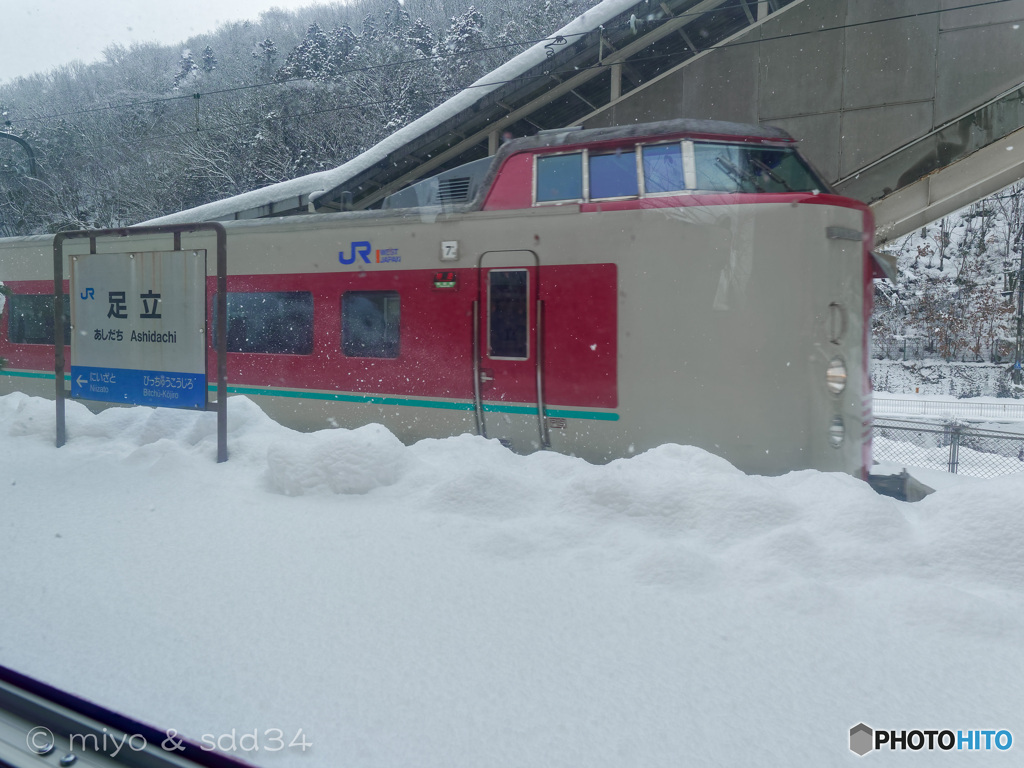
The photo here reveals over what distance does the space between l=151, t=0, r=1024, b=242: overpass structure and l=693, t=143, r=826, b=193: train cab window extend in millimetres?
7576

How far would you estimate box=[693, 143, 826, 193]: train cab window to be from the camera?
5.34 meters

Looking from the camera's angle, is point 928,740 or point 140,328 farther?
point 140,328

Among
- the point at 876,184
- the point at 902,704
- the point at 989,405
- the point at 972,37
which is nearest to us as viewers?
the point at 902,704

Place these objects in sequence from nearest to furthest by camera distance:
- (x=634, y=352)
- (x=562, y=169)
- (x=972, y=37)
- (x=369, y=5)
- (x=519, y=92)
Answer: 1. (x=634, y=352)
2. (x=562, y=169)
3. (x=972, y=37)
4. (x=519, y=92)
5. (x=369, y=5)

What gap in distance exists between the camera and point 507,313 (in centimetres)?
585

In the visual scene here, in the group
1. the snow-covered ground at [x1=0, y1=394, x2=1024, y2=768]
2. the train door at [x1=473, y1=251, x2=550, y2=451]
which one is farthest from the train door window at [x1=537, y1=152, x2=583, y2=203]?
the snow-covered ground at [x1=0, y1=394, x2=1024, y2=768]

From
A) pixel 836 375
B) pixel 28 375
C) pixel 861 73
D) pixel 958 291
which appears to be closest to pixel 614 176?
pixel 836 375

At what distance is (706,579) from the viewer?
2.97 m

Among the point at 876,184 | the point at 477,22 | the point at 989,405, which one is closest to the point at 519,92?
the point at 876,184

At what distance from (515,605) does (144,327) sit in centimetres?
423

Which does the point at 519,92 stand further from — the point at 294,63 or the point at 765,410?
the point at 294,63

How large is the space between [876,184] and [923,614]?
11.6 meters

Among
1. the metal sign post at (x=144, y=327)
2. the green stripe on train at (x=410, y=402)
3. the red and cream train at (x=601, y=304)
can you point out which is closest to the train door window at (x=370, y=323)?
the red and cream train at (x=601, y=304)

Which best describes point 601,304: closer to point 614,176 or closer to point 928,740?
point 614,176
